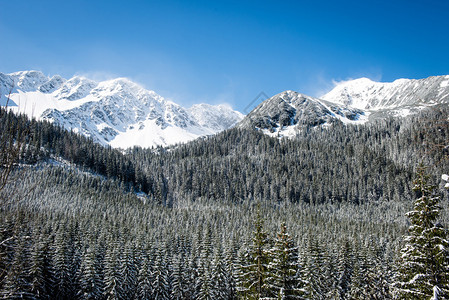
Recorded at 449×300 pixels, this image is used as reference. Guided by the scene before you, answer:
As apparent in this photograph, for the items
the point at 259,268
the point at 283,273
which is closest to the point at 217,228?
the point at 259,268

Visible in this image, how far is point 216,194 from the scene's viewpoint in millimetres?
175750

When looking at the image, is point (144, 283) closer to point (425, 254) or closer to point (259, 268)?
point (259, 268)

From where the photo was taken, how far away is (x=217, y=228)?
320 ft

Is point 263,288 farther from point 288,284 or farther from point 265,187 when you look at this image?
point 265,187

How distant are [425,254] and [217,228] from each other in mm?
87192

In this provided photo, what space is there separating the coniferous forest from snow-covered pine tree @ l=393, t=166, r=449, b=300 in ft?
0.20

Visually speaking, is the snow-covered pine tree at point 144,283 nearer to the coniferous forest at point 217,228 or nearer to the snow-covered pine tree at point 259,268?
the coniferous forest at point 217,228

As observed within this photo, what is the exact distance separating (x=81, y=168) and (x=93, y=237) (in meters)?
99.0

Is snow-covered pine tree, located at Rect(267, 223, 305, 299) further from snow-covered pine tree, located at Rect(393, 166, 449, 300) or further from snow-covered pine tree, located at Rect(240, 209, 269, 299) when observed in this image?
snow-covered pine tree, located at Rect(393, 166, 449, 300)

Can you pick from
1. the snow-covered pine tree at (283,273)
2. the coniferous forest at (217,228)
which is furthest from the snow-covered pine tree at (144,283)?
the snow-covered pine tree at (283,273)

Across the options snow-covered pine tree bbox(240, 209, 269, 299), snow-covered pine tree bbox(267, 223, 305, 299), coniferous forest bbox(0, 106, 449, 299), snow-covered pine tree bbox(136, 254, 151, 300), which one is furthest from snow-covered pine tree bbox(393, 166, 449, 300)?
snow-covered pine tree bbox(136, 254, 151, 300)

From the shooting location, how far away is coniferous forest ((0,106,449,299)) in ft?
47.7

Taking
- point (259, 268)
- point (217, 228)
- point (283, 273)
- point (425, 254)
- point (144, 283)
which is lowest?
point (144, 283)

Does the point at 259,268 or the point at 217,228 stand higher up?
the point at 259,268
